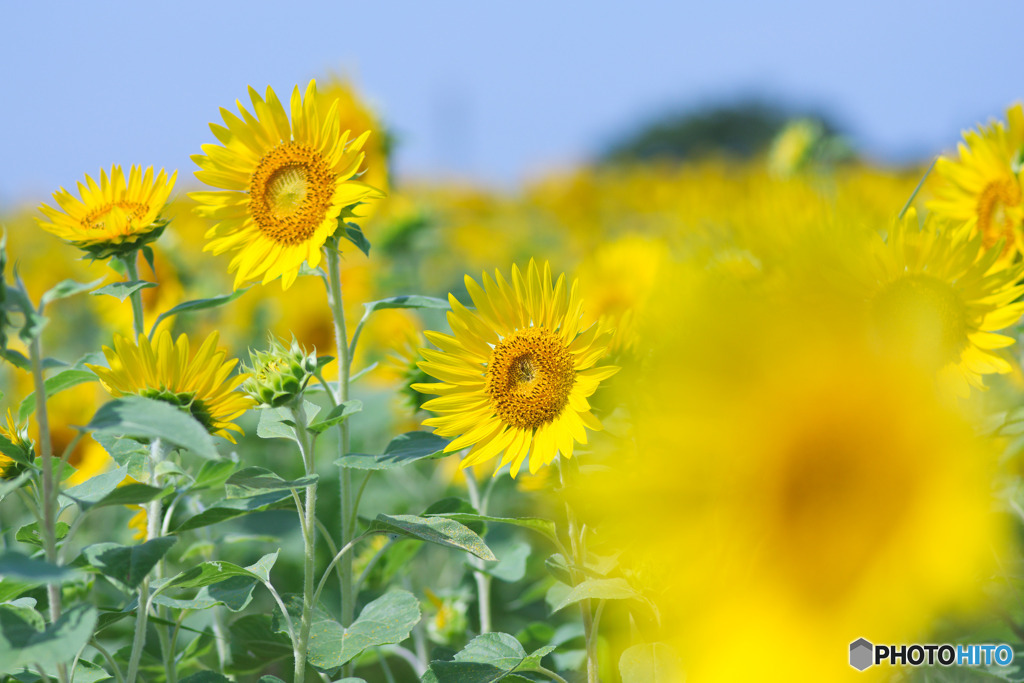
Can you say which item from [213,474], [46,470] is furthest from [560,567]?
[46,470]

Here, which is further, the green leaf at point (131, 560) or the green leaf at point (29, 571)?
the green leaf at point (131, 560)

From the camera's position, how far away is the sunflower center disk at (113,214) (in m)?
0.77

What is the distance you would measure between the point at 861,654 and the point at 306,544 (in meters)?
0.52

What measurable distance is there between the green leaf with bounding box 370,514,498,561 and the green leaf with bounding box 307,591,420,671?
8 cm

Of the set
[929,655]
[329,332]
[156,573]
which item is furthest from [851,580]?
[329,332]

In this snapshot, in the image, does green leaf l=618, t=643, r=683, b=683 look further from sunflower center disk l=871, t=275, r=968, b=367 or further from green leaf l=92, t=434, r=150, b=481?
green leaf l=92, t=434, r=150, b=481

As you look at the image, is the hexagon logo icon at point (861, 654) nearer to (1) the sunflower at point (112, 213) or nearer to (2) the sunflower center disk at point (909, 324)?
(2) the sunflower center disk at point (909, 324)

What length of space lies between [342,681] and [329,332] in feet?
4.47

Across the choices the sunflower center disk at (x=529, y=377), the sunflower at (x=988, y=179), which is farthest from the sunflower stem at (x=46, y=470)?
the sunflower at (x=988, y=179)

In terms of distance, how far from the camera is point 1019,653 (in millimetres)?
803

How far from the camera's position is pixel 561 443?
2.23 feet

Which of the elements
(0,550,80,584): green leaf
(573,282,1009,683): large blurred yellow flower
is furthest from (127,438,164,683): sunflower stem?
(573,282,1009,683): large blurred yellow flower

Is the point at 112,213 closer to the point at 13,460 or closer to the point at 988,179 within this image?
the point at 13,460

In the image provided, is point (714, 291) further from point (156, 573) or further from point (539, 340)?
point (156, 573)
